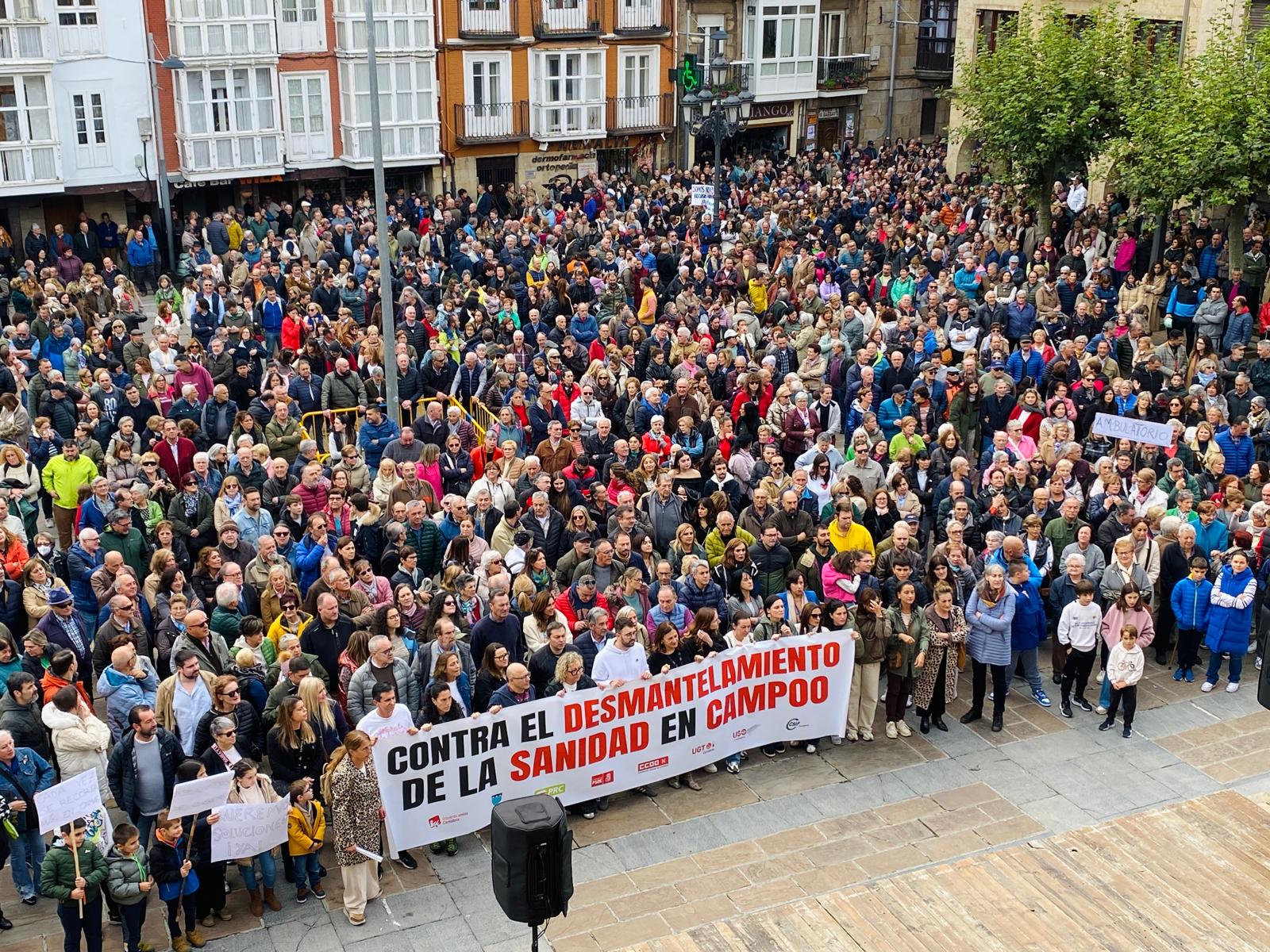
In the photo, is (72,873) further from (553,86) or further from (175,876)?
(553,86)

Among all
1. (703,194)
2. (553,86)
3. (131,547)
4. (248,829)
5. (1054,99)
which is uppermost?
(1054,99)

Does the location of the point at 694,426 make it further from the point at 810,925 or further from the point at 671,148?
the point at 671,148

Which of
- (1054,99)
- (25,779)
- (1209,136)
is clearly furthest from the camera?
(1054,99)

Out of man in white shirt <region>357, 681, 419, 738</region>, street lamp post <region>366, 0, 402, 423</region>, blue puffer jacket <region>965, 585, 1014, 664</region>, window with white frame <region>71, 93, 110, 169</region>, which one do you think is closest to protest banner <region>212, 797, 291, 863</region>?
man in white shirt <region>357, 681, 419, 738</region>

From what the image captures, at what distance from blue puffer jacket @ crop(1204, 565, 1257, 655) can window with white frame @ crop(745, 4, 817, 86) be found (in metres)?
34.1

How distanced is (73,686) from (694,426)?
8.21 m

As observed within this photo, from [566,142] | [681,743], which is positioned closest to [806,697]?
[681,743]

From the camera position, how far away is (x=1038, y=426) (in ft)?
57.5

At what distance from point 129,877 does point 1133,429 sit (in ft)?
39.0

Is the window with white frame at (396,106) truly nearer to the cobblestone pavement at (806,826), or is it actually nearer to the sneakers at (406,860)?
the cobblestone pavement at (806,826)

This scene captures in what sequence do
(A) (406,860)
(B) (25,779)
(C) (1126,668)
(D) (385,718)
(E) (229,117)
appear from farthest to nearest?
(E) (229,117)
(C) (1126,668)
(A) (406,860)
(D) (385,718)
(B) (25,779)

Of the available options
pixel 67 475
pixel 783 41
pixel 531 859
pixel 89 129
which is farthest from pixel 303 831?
pixel 783 41

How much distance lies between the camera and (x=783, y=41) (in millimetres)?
46344

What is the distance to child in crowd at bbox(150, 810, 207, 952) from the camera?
10062 millimetres
